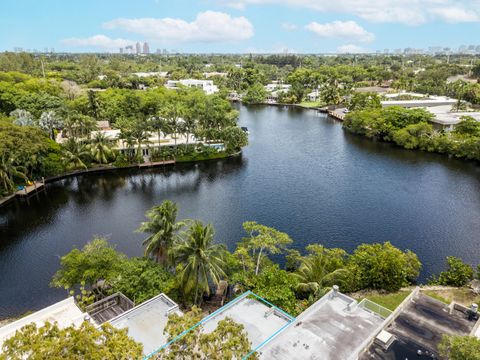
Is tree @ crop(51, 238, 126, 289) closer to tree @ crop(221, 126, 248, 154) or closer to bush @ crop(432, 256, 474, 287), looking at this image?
bush @ crop(432, 256, 474, 287)

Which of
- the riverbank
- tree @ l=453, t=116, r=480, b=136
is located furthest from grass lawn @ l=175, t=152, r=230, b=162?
tree @ l=453, t=116, r=480, b=136

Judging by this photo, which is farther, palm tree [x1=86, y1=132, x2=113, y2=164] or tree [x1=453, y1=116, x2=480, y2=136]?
tree [x1=453, y1=116, x2=480, y2=136]

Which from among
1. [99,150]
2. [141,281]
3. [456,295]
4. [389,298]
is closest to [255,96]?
[99,150]

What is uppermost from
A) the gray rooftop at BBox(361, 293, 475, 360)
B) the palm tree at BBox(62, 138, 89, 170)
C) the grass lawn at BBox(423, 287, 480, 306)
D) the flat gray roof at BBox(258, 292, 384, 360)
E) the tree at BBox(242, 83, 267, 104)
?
the tree at BBox(242, 83, 267, 104)

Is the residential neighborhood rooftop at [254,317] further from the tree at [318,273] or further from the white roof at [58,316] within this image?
the white roof at [58,316]

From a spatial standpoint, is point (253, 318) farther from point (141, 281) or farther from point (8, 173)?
point (8, 173)

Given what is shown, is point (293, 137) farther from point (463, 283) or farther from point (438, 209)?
point (463, 283)

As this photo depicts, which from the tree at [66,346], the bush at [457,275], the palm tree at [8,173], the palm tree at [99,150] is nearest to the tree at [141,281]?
the tree at [66,346]
